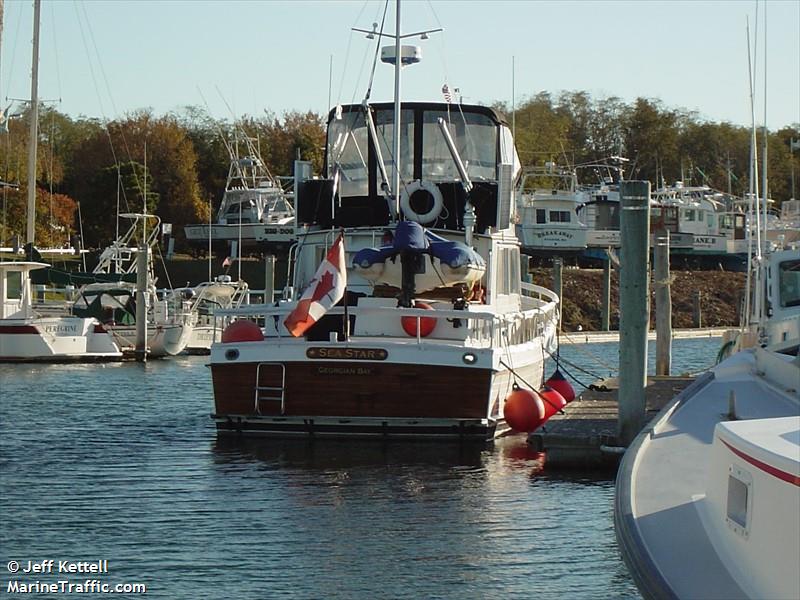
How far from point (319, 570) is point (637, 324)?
6362 millimetres

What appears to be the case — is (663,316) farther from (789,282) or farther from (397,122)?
(789,282)

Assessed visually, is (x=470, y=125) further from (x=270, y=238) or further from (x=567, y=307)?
(x=270, y=238)

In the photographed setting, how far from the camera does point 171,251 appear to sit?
80.9 metres

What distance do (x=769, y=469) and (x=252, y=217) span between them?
7053 cm

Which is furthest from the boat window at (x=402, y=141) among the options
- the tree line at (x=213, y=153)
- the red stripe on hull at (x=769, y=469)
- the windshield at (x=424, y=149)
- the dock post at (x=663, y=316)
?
the tree line at (x=213, y=153)

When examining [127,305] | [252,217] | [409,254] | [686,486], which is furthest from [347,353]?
[252,217]

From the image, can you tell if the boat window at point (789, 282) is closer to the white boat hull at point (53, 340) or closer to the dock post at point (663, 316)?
the dock post at point (663, 316)

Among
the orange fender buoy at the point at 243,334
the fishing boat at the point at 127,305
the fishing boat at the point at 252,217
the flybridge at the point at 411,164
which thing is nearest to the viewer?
the orange fender buoy at the point at 243,334

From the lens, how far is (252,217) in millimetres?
76438

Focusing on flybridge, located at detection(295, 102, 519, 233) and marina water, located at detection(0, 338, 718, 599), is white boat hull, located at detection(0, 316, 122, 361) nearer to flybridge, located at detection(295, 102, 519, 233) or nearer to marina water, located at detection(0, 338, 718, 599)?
marina water, located at detection(0, 338, 718, 599)

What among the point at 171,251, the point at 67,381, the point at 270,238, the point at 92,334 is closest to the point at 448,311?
the point at 67,381

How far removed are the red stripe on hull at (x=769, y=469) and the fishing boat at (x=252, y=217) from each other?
6520cm

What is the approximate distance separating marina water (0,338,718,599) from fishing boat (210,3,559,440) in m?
0.58

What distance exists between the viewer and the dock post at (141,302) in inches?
1617
